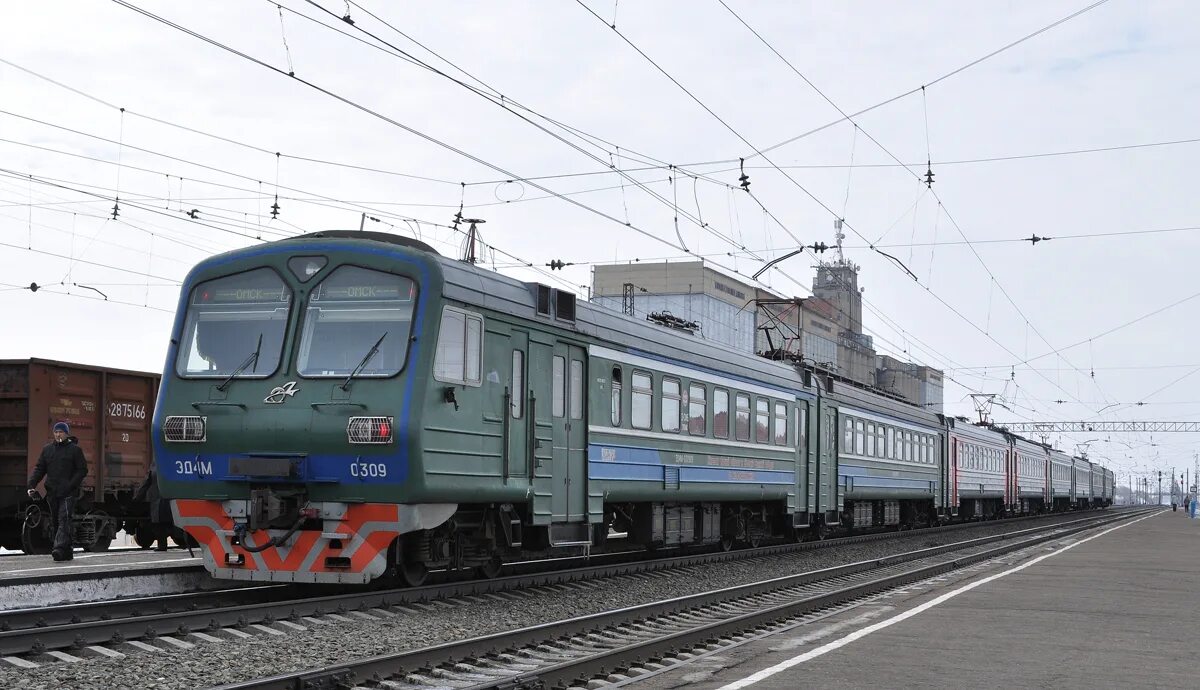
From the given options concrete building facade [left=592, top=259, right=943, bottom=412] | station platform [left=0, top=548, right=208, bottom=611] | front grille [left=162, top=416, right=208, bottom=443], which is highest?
concrete building facade [left=592, top=259, right=943, bottom=412]

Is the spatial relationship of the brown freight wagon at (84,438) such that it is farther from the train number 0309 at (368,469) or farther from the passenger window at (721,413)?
the passenger window at (721,413)

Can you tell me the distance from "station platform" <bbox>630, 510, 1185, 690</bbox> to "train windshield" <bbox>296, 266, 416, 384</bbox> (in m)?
4.44

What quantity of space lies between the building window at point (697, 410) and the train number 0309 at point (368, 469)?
305 inches

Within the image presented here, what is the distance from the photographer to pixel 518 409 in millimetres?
14086

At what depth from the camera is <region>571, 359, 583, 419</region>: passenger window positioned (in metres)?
15.4

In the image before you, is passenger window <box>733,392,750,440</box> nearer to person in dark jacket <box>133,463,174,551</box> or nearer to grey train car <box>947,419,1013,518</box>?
person in dark jacket <box>133,463,174,551</box>

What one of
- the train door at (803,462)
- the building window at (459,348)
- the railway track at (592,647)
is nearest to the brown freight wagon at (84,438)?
the building window at (459,348)

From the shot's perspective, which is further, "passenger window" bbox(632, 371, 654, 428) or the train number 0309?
"passenger window" bbox(632, 371, 654, 428)

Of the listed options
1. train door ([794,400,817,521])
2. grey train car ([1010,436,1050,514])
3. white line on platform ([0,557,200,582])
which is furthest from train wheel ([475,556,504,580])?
grey train car ([1010,436,1050,514])

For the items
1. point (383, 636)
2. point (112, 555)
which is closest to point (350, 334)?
point (383, 636)

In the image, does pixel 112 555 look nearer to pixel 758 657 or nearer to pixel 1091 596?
pixel 758 657

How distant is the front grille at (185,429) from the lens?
12.6 m

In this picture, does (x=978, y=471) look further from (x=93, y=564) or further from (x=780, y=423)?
(x=93, y=564)

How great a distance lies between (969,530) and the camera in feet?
120
